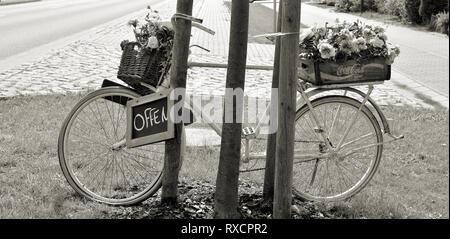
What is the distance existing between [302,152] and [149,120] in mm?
1119

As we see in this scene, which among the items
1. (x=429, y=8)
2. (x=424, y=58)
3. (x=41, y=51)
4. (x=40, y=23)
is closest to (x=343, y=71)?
(x=41, y=51)

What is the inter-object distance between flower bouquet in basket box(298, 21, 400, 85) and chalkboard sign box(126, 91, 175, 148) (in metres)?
0.95

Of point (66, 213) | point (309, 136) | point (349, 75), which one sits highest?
point (349, 75)

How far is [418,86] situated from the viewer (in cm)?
945

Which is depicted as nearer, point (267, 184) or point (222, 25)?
point (267, 184)

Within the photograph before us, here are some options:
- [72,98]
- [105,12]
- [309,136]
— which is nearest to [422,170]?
[309,136]

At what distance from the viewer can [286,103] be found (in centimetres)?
310

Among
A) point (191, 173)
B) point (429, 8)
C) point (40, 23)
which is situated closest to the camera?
point (191, 173)

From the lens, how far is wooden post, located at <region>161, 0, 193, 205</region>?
3.49 m

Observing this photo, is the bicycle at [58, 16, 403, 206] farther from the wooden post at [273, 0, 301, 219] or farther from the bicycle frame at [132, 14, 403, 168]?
the wooden post at [273, 0, 301, 219]

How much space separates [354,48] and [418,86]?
607 cm

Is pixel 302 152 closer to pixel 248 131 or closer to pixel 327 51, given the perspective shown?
pixel 248 131

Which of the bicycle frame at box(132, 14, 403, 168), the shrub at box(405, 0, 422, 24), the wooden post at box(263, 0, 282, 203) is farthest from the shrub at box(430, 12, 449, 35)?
the wooden post at box(263, 0, 282, 203)

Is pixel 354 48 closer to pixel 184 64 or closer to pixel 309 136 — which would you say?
pixel 309 136
